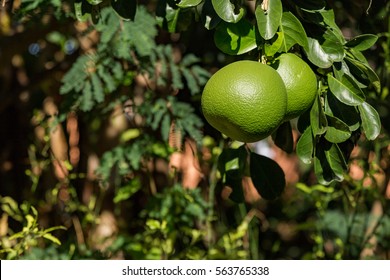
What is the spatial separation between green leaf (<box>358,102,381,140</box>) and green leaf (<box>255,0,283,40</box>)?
0.21m

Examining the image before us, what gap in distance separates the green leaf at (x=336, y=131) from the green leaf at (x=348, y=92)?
3 centimetres

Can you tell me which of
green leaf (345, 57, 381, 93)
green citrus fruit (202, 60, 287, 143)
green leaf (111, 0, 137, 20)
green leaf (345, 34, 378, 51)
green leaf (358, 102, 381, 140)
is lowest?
green leaf (358, 102, 381, 140)

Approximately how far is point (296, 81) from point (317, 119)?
7 centimetres

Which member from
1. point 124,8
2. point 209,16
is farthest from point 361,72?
point 124,8

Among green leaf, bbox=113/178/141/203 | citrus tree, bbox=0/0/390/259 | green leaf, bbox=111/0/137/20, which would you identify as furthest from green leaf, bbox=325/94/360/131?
green leaf, bbox=113/178/141/203

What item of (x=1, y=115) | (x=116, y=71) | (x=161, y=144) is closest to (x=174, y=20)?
(x=116, y=71)

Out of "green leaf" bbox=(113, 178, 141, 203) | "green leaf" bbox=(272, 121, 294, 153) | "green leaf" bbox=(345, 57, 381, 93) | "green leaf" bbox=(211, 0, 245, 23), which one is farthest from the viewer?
"green leaf" bbox=(113, 178, 141, 203)

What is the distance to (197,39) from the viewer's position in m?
2.02

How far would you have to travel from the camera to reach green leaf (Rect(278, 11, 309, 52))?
1.01 m

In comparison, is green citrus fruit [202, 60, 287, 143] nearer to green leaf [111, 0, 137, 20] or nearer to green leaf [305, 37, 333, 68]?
green leaf [305, 37, 333, 68]

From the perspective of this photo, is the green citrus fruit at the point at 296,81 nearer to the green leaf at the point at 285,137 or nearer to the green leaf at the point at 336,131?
the green leaf at the point at 336,131

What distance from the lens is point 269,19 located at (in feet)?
3.19

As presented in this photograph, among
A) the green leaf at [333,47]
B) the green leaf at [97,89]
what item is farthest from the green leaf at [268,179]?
the green leaf at [97,89]

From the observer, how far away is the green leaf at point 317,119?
102cm
